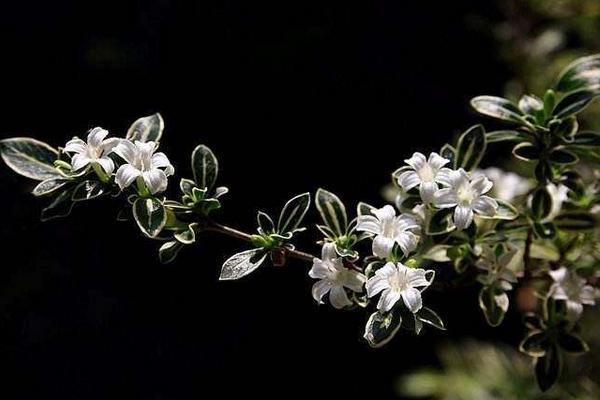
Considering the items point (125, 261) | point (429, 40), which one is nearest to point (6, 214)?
point (125, 261)

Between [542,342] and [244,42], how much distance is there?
4.23 feet

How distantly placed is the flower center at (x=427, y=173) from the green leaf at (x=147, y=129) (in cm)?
27

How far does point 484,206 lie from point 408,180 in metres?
0.08

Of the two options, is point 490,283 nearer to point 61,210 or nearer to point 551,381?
point 551,381

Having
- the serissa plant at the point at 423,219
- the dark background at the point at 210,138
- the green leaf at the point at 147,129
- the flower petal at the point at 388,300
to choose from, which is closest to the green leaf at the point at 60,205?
the serissa plant at the point at 423,219

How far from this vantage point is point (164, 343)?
7.33ft

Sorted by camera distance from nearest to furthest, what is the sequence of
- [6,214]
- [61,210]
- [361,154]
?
[61,210], [6,214], [361,154]

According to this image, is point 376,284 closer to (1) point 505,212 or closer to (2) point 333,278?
(2) point 333,278

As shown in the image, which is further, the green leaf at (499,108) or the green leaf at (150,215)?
the green leaf at (499,108)

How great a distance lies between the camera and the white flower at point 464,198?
869 millimetres

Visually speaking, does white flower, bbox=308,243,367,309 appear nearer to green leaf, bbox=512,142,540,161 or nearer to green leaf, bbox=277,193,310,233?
green leaf, bbox=277,193,310,233

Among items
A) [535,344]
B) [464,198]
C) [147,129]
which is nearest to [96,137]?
[147,129]

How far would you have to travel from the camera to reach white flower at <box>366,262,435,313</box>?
811mm

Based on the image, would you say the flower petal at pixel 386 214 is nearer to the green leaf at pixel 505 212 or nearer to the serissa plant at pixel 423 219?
the serissa plant at pixel 423 219
